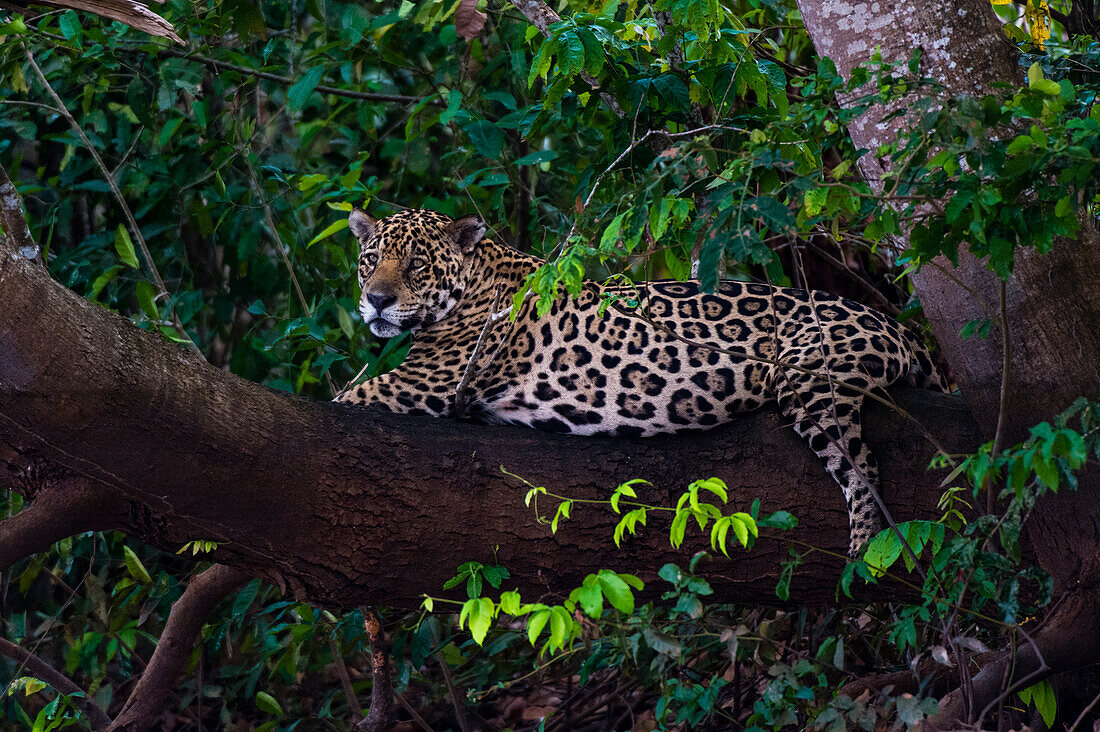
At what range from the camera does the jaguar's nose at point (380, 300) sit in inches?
210

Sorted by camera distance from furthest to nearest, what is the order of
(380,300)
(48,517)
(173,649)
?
1. (380,300)
2. (173,649)
3. (48,517)

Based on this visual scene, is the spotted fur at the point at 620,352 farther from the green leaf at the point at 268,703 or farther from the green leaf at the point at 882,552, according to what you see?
the green leaf at the point at 268,703

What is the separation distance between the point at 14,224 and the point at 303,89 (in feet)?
7.61

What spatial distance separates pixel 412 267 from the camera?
550 centimetres

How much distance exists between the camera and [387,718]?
499 centimetres

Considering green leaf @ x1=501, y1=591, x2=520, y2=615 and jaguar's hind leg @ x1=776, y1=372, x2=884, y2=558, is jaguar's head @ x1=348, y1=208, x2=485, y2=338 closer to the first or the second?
jaguar's hind leg @ x1=776, y1=372, x2=884, y2=558

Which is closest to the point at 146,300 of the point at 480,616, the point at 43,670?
the point at 43,670

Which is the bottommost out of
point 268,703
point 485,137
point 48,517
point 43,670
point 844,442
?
point 268,703

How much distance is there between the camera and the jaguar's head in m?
5.39

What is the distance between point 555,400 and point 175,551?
71.6 inches

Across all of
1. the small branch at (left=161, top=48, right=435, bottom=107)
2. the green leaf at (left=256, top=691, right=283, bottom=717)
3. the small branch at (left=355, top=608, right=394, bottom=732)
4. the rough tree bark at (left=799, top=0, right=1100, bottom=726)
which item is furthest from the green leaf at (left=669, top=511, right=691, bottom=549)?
the small branch at (left=161, top=48, right=435, bottom=107)

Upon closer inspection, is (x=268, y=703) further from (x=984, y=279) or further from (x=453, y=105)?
(x=984, y=279)

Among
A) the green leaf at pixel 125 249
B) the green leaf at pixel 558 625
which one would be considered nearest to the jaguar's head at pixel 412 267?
the green leaf at pixel 125 249

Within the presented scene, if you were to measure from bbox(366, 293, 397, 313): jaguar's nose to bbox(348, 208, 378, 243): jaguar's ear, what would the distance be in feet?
1.81
